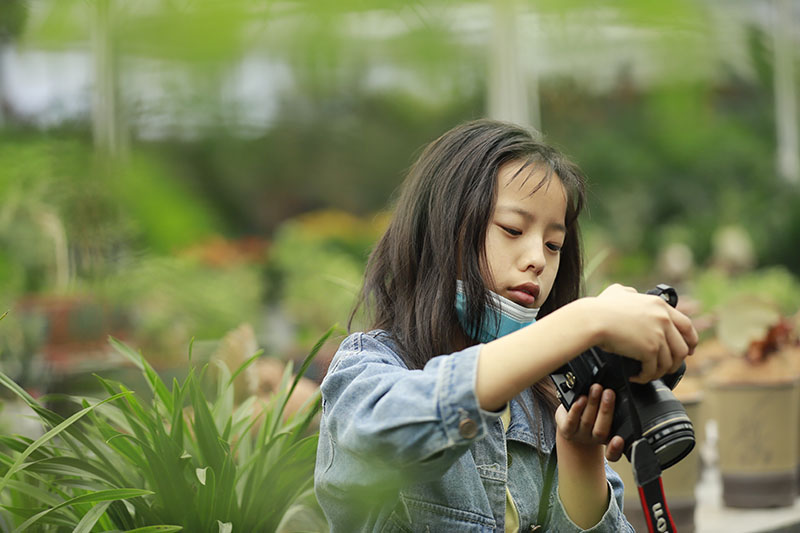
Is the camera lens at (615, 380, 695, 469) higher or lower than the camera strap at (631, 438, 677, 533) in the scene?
higher

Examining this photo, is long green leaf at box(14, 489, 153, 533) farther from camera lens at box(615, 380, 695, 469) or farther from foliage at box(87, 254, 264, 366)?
foliage at box(87, 254, 264, 366)

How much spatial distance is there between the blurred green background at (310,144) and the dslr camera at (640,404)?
0.30m

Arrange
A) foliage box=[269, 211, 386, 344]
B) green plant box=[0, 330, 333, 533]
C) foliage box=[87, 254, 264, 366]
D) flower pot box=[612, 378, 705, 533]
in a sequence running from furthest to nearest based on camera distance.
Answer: foliage box=[269, 211, 386, 344] < foliage box=[87, 254, 264, 366] < flower pot box=[612, 378, 705, 533] < green plant box=[0, 330, 333, 533]

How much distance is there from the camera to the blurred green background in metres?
1.06

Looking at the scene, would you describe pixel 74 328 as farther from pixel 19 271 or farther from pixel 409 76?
pixel 409 76

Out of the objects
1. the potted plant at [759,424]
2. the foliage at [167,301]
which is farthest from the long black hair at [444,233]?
the foliage at [167,301]

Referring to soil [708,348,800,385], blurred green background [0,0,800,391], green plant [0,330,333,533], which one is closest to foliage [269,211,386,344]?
blurred green background [0,0,800,391]

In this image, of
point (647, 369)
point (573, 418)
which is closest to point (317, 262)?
point (573, 418)

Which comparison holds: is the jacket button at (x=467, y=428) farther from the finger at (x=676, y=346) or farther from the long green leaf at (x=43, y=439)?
the long green leaf at (x=43, y=439)

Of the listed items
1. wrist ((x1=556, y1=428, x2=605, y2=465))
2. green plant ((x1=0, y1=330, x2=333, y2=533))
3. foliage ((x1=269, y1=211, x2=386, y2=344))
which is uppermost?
wrist ((x1=556, y1=428, x2=605, y2=465))

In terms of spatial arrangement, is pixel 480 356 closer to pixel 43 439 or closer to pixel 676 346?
pixel 676 346

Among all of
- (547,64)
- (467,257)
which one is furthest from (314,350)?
(547,64)

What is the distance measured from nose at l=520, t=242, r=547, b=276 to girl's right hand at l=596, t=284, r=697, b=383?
165mm

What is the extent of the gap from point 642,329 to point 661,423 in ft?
0.27
